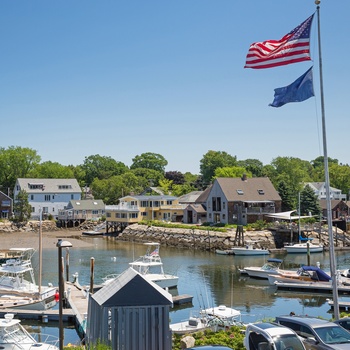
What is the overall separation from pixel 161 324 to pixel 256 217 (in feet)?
190

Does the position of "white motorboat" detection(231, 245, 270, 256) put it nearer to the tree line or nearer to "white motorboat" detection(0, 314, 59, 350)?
the tree line

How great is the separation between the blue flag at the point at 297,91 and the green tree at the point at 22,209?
7915 cm

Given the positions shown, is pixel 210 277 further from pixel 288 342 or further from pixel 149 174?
pixel 149 174

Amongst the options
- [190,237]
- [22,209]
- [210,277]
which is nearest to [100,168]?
[22,209]

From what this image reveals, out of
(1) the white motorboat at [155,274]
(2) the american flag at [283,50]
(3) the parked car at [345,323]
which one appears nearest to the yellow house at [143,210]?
(1) the white motorboat at [155,274]

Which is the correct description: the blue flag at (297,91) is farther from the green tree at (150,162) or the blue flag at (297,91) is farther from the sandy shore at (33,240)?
the green tree at (150,162)

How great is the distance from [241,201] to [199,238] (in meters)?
10.5

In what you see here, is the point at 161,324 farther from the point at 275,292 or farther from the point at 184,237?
the point at 184,237

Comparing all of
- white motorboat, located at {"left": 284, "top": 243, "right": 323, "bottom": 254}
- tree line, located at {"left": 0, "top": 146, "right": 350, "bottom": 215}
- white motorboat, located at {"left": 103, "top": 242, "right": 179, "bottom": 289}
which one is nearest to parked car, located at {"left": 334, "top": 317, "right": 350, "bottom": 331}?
white motorboat, located at {"left": 103, "top": 242, "right": 179, "bottom": 289}

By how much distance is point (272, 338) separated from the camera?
1402 centimetres

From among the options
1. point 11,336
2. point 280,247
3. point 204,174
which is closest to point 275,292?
point 11,336

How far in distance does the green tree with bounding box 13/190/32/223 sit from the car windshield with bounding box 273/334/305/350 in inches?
3243

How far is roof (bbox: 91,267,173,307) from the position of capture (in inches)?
569

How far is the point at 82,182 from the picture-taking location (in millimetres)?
138000
